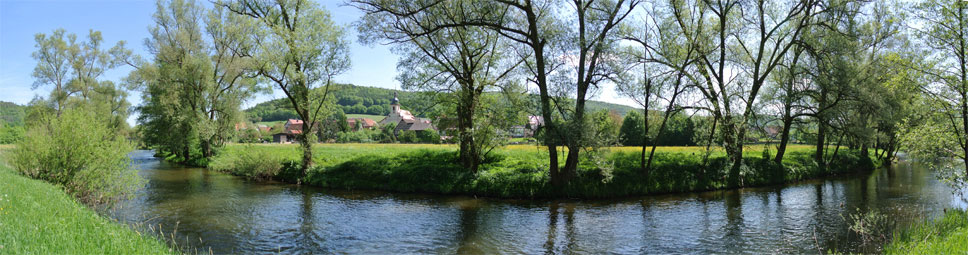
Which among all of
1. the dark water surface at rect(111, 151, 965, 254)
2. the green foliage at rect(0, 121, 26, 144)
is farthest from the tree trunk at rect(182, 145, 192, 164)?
the dark water surface at rect(111, 151, 965, 254)

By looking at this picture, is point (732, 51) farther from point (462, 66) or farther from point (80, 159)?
point (80, 159)

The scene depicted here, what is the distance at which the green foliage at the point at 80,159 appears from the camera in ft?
47.7

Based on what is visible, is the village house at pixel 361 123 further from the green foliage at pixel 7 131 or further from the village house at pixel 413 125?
the green foliage at pixel 7 131

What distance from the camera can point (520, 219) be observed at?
1514 cm

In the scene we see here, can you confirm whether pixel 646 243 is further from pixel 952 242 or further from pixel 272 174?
pixel 272 174

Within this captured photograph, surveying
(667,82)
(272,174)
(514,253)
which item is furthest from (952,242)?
(272,174)

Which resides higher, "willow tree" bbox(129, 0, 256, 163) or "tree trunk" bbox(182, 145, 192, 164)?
"willow tree" bbox(129, 0, 256, 163)

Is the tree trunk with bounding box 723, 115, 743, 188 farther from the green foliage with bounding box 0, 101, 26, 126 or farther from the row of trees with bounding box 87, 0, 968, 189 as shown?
the green foliage with bounding box 0, 101, 26, 126

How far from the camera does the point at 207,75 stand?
3516 centimetres

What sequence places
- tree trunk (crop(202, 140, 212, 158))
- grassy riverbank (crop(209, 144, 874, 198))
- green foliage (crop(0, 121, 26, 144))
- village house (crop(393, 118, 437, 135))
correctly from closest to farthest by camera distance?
1. grassy riverbank (crop(209, 144, 874, 198))
2. green foliage (crop(0, 121, 26, 144))
3. tree trunk (crop(202, 140, 212, 158))
4. village house (crop(393, 118, 437, 135))

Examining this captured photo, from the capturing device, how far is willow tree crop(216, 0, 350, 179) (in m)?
23.6

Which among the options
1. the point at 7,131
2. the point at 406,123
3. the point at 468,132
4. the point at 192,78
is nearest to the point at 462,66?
the point at 468,132

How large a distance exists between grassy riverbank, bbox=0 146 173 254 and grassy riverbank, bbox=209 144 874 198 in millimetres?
13125

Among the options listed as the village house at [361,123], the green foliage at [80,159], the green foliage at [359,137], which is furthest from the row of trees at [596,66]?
the village house at [361,123]
